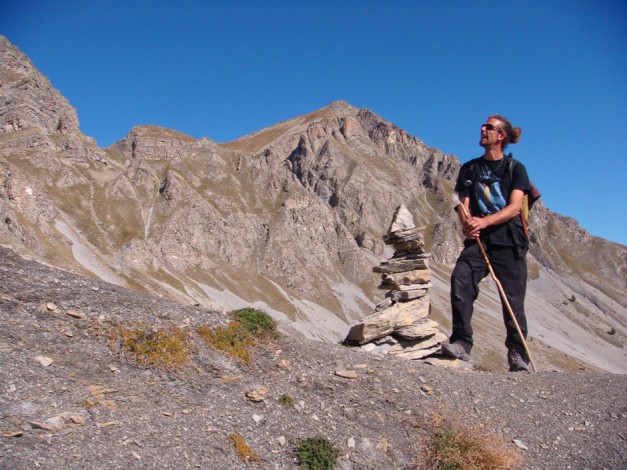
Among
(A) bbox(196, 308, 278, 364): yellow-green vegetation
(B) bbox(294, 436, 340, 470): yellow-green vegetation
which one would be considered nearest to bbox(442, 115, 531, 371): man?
(A) bbox(196, 308, 278, 364): yellow-green vegetation

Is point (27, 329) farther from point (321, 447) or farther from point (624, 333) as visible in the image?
point (624, 333)

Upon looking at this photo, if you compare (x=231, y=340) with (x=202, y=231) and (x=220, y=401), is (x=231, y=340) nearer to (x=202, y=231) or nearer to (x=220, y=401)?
(x=220, y=401)

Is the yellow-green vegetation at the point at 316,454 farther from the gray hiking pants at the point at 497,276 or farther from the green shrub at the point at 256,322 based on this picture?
the gray hiking pants at the point at 497,276

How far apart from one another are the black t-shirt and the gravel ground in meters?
3.27

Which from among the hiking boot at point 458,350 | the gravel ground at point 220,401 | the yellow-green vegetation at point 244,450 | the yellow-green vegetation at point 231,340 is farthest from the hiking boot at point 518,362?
the yellow-green vegetation at point 244,450

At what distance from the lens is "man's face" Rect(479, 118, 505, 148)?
9562mm

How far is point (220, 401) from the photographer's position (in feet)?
23.0

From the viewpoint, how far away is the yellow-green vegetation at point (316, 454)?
6137mm

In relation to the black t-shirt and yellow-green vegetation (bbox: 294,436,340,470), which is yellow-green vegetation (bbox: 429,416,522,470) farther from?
the black t-shirt

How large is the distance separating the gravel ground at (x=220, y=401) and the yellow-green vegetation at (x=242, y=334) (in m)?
0.23

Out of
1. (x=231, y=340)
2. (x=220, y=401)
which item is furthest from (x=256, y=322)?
(x=220, y=401)

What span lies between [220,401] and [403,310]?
848 cm

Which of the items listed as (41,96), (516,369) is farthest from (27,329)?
(41,96)

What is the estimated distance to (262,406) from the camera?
23.6 ft
